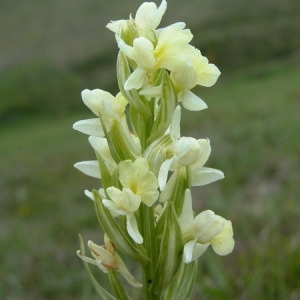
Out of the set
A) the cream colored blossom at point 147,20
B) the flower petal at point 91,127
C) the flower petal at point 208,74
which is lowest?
the flower petal at point 91,127

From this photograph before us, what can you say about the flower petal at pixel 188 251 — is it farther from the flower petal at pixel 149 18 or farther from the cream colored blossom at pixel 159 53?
the flower petal at pixel 149 18

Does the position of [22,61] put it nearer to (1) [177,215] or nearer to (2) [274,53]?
(2) [274,53]

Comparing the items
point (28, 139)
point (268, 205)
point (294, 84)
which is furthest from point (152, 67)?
point (28, 139)

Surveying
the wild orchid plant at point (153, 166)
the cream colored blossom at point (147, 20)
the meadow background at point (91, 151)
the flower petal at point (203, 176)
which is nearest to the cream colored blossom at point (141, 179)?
the wild orchid plant at point (153, 166)

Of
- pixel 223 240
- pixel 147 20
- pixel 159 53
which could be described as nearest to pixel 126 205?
pixel 223 240

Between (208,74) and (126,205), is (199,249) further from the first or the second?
(208,74)

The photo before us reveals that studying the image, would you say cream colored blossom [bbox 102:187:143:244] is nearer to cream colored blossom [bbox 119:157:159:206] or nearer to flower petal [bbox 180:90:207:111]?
cream colored blossom [bbox 119:157:159:206]

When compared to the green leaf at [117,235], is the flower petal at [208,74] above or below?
above
